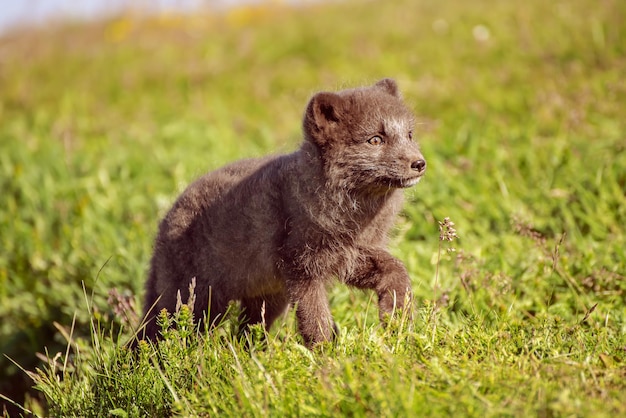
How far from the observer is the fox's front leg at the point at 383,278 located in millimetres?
3883

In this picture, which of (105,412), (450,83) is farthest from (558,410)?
(450,83)

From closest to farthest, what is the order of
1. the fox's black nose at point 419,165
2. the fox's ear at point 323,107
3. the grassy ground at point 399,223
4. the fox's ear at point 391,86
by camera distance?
1. the grassy ground at point 399,223
2. the fox's black nose at point 419,165
3. the fox's ear at point 323,107
4. the fox's ear at point 391,86

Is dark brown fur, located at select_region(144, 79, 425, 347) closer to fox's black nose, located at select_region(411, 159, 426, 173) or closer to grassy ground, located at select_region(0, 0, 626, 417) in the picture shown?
fox's black nose, located at select_region(411, 159, 426, 173)

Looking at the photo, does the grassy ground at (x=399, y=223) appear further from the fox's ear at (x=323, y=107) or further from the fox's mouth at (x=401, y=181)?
the fox's ear at (x=323, y=107)

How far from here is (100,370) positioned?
3725mm

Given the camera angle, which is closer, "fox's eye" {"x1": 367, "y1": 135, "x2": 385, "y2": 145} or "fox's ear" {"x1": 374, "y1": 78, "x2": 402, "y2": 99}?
"fox's eye" {"x1": 367, "y1": 135, "x2": 385, "y2": 145}

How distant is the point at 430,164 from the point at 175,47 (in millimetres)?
7179

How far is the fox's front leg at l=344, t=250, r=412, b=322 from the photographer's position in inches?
153

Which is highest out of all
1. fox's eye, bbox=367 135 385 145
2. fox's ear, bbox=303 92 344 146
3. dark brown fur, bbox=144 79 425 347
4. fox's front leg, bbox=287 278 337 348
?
fox's ear, bbox=303 92 344 146

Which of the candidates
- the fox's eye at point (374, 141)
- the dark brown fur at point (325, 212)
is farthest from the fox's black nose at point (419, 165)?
the fox's eye at point (374, 141)

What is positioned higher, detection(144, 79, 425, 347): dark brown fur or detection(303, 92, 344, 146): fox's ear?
detection(303, 92, 344, 146): fox's ear

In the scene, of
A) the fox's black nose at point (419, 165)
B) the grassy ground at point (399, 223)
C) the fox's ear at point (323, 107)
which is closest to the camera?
the grassy ground at point (399, 223)

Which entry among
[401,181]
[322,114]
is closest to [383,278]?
[401,181]

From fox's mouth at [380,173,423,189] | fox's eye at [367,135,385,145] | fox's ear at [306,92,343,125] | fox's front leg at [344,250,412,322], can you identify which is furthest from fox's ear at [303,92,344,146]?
fox's front leg at [344,250,412,322]
